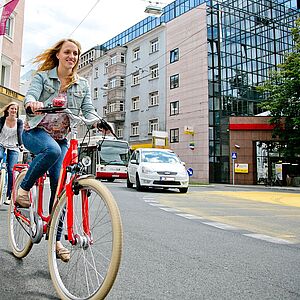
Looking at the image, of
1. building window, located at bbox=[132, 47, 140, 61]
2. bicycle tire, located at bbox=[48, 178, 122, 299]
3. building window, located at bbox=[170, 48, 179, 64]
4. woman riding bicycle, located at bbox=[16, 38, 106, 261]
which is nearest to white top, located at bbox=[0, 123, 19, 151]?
woman riding bicycle, located at bbox=[16, 38, 106, 261]

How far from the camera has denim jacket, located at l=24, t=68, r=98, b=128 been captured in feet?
10.7

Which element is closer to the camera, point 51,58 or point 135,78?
point 51,58

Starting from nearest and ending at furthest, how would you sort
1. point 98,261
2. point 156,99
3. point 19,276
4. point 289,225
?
point 98,261, point 19,276, point 289,225, point 156,99

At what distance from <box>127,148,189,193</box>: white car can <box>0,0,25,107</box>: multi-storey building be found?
37.5ft

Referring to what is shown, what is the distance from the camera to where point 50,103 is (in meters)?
3.35

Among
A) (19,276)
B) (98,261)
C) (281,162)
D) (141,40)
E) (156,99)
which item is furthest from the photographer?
(141,40)

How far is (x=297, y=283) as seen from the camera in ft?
10.4

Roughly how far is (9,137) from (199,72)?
3077cm

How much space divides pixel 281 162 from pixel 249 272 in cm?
3357

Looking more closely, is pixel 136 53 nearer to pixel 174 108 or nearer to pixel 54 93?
pixel 174 108

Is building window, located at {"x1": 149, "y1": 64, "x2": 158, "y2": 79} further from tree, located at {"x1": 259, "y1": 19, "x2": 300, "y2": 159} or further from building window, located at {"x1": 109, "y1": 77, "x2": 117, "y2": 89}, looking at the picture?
tree, located at {"x1": 259, "y1": 19, "x2": 300, "y2": 159}

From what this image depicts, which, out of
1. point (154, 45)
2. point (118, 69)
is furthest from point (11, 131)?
point (118, 69)

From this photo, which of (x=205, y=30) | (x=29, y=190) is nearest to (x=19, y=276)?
(x=29, y=190)

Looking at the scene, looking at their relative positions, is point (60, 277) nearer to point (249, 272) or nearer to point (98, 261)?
point (98, 261)
